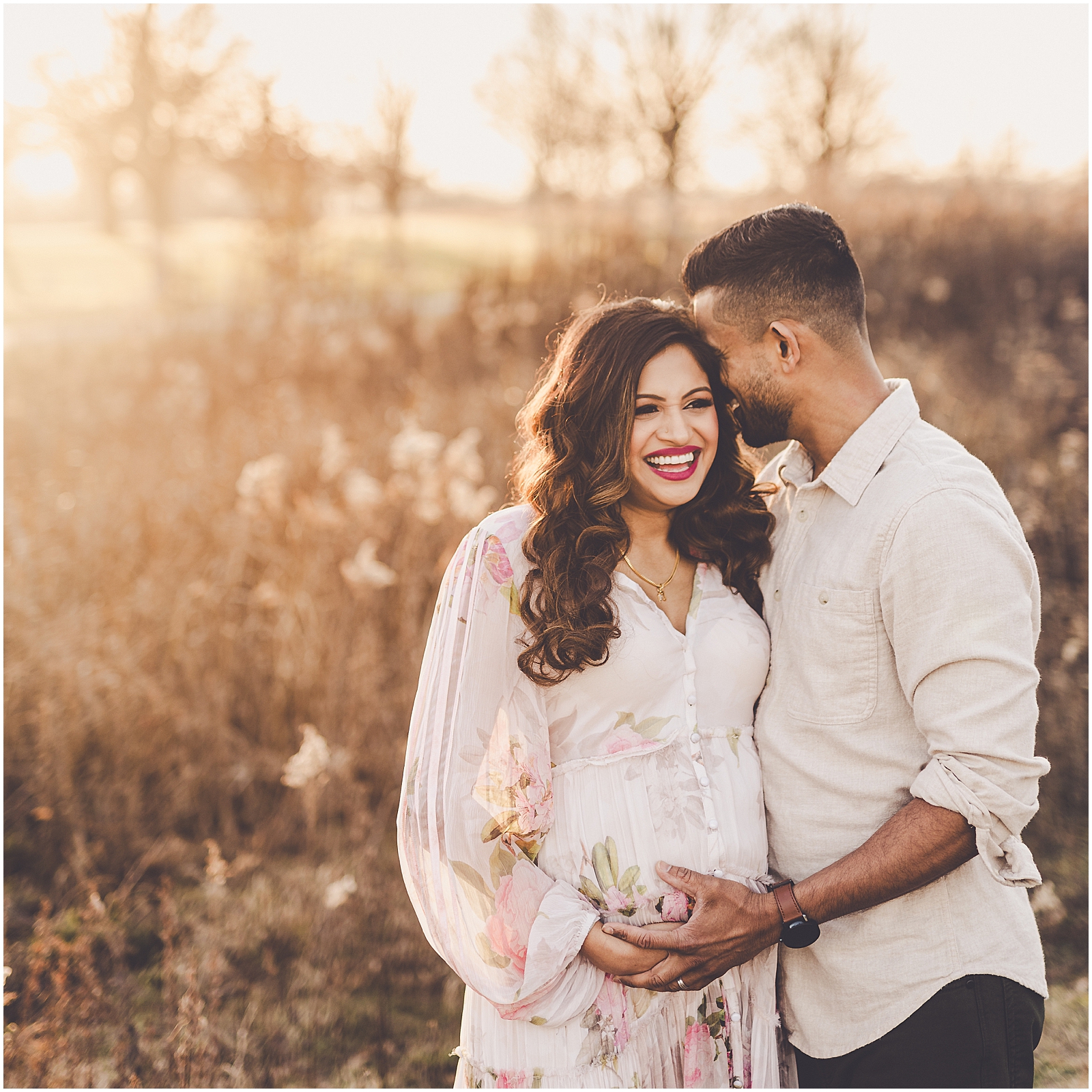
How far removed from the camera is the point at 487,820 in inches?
74.0

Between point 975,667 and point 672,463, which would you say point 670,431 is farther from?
point 975,667

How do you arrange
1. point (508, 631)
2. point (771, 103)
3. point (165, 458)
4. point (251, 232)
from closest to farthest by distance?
1. point (508, 631)
2. point (165, 458)
3. point (251, 232)
4. point (771, 103)

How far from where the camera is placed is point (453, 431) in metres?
6.69

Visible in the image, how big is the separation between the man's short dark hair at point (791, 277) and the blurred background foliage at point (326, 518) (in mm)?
254

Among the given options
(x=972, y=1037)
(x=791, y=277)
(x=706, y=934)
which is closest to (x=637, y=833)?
(x=706, y=934)

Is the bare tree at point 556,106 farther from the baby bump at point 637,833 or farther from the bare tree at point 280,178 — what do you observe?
the baby bump at point 637,833

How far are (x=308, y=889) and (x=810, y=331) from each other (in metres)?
2.98

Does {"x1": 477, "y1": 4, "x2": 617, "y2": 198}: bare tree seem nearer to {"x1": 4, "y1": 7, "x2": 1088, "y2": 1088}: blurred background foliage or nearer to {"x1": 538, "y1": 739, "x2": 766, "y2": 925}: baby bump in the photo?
{"x1": 4, "y1": 7, "x2": 1088, "y2": 1088}: blurred background foliage

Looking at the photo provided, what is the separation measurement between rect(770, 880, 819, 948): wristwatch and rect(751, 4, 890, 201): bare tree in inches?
459

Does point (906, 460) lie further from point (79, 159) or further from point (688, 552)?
point (79, 159)

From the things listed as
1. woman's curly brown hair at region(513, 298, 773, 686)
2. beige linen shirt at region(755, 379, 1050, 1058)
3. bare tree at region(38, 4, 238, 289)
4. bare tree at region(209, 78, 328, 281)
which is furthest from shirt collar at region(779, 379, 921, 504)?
bare tree at region(38, 4, 238, 289)

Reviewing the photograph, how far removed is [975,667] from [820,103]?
1352 cm

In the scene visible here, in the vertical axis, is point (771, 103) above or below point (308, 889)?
above

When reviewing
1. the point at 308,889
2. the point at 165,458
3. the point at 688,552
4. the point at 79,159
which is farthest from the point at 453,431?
the point at 79,159
